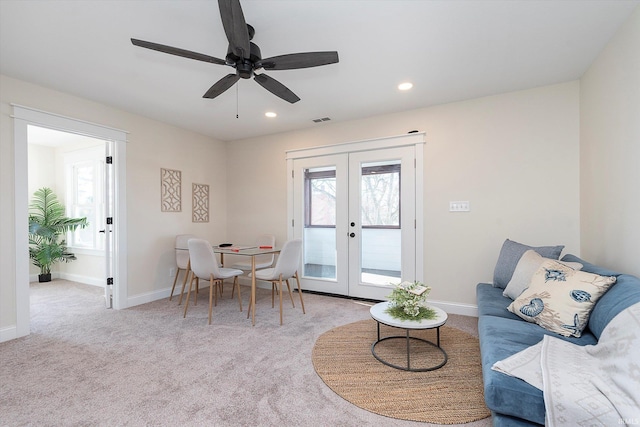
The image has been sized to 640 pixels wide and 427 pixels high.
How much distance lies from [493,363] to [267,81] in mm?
2284

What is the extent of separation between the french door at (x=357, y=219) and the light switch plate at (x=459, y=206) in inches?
14.8

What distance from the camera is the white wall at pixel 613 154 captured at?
2.01m

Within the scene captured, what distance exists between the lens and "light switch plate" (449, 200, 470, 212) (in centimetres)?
349

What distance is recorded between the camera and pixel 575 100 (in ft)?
9.87

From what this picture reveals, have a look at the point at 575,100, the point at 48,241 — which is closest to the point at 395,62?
the point at 575,100

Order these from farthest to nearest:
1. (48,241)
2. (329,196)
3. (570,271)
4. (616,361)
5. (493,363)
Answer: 1. (48,241)
2. (329,196)
3. (570,271)
4. (493,363)
5. (616,361)

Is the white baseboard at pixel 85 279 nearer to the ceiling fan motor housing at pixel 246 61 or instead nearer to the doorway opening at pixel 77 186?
the doorway opening at pixel 77 186

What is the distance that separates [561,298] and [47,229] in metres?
7.13

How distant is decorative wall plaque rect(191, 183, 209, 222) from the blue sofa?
4.12 metres

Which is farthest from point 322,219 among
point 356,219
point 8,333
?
point 8,333

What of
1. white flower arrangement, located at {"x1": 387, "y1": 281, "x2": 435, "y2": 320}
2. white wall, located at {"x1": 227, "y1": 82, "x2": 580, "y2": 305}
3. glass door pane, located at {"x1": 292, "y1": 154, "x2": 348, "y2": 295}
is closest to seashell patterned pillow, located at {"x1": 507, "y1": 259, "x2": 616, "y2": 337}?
white flower arrangement, located at {"x1": 387, "y1": 281, "x2": 435, "y2": 320}

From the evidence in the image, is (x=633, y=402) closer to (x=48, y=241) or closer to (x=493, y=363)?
(x=493, y=363)

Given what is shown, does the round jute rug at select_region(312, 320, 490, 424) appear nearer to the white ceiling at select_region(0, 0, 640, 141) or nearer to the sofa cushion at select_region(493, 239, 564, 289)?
the sofa cushion at select_region(493, 239, 564, 289)

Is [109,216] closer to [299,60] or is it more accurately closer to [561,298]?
[299,60]
